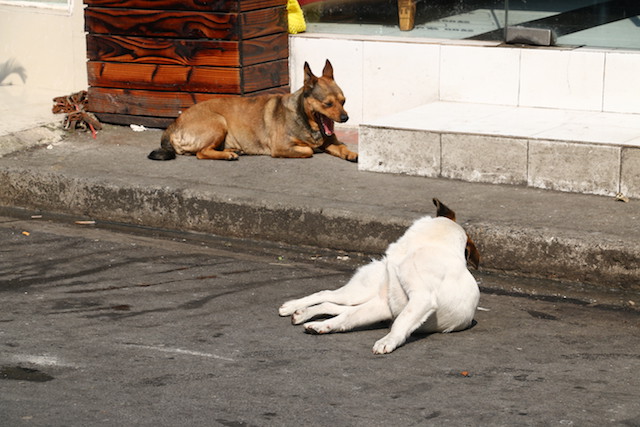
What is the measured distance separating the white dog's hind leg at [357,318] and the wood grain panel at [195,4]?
182 inches

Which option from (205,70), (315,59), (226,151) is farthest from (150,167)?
(315,59)

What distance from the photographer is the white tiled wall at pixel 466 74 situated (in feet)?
30.9

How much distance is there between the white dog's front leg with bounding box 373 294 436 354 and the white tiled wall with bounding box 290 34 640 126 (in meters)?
4.21

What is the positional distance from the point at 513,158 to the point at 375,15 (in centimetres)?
272

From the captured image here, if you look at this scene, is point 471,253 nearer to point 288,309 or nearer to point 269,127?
point 288,309

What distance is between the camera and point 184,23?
1038cm

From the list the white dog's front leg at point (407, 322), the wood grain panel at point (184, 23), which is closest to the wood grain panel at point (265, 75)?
the wood grain panel at point (184, 23)

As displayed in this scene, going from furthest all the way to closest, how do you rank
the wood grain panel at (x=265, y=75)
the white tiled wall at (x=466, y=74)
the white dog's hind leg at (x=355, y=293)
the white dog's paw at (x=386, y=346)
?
1. the wood grain panel at (x=265, y=75)
2. the white tiled wall at (x=466, y=74)
3. the white dog's hind leg at (x=355, y=293)
4. the white dog's paw at (x=386, y=346)

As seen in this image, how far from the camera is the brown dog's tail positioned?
9602 millimetres

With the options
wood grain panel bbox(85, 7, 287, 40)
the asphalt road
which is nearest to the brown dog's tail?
wood grain panel bbox(85, 7, 287, 40)

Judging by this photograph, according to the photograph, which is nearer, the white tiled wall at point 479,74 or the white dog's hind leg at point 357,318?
the white dog's hind leg at point 357,318

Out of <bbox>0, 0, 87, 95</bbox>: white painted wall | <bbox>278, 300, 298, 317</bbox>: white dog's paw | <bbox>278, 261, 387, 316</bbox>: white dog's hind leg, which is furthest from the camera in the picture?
<bbox>0, 0, 87, 95</bbox>: white painted wall

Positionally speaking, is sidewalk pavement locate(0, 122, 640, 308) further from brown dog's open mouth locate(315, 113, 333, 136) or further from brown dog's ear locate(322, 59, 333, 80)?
brown dog's ear locate(322, 59, 333, 80)

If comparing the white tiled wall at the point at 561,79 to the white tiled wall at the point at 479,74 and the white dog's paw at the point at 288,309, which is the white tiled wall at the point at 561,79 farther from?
the white dog's paw at the point at 288,309
